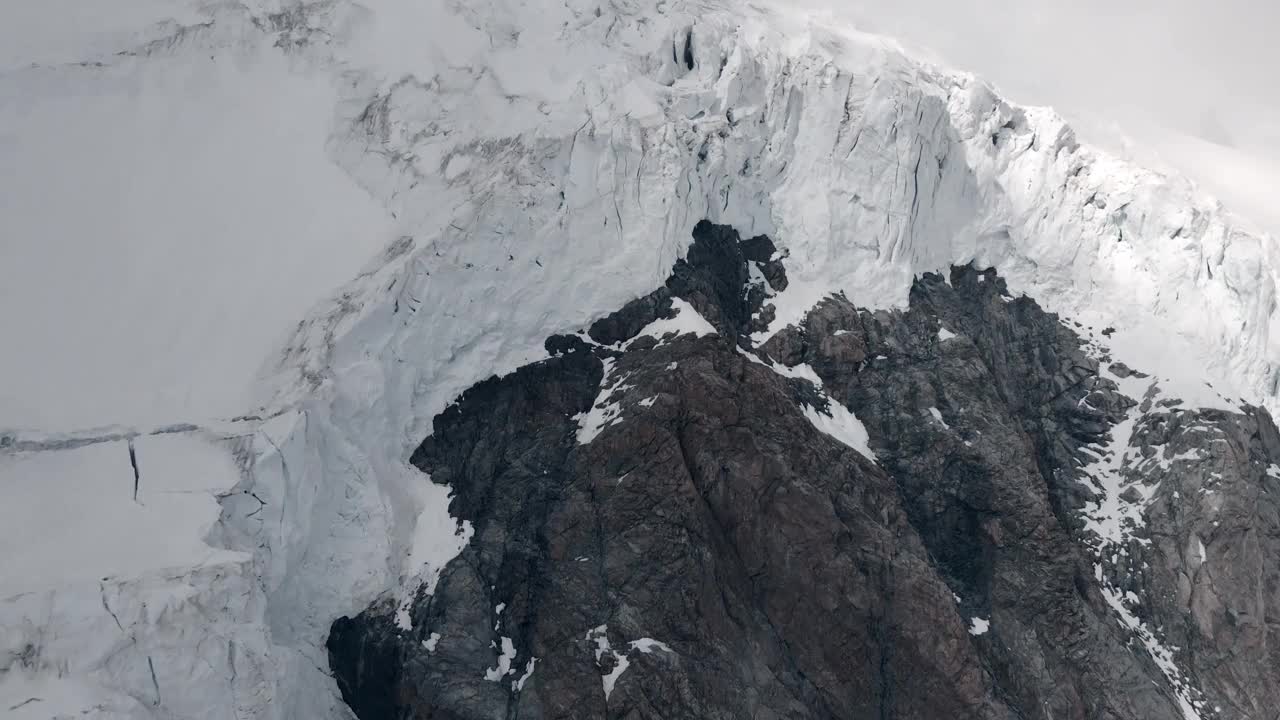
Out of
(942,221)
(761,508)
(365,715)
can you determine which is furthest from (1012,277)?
(365,715)

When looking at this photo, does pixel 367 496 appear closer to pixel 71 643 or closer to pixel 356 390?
pixel 356 390

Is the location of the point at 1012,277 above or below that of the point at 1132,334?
above

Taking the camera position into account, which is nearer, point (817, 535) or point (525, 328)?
point (817, 535)

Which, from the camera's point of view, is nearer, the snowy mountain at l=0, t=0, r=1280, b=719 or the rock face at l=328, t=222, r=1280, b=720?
the snowy mountain at l=0, t=0, r=1280, b=719

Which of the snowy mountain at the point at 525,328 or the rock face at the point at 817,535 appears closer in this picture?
the snowy mountain at the point at 525,328
